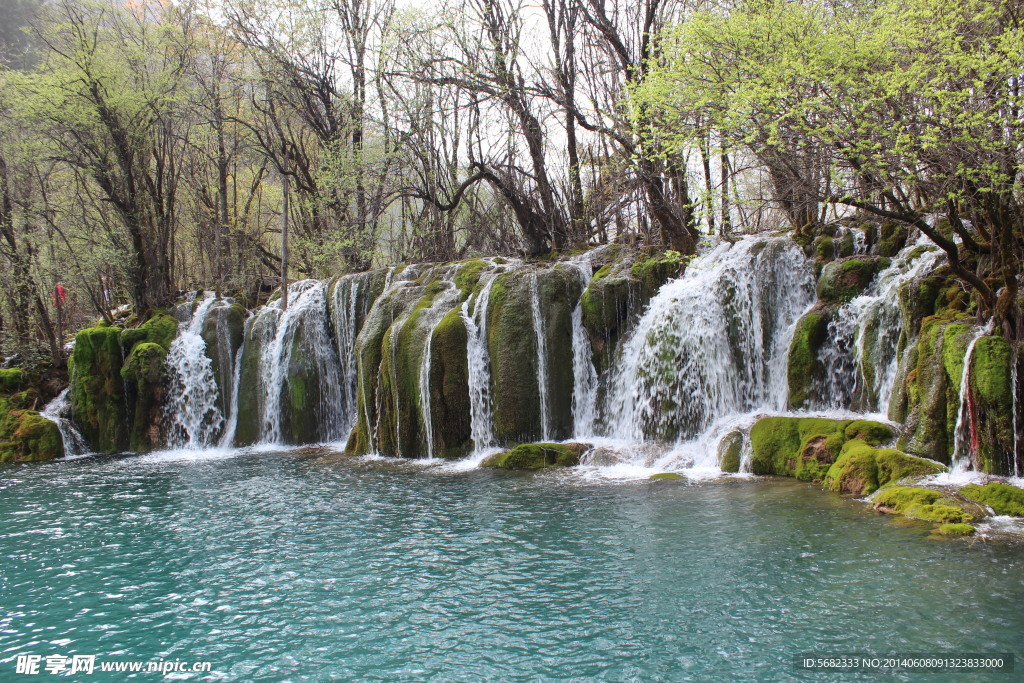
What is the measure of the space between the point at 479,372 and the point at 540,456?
9.47ft

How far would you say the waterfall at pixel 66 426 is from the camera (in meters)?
18.7

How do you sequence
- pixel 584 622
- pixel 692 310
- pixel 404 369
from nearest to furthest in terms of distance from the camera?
1. pixel 584 622
2. pixel 692 310
3. pixel 404 369

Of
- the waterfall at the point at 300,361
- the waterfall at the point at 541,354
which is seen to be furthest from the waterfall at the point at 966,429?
the waterfall at the point at 300,361

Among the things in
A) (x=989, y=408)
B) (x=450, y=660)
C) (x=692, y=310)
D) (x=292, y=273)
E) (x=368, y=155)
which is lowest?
(x=450, y=660)

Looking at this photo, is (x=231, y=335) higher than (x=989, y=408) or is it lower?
higher

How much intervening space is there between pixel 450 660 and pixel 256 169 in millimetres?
26604

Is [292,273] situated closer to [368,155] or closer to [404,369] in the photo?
[368,155]

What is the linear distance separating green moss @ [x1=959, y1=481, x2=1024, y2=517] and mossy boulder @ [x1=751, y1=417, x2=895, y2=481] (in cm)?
186

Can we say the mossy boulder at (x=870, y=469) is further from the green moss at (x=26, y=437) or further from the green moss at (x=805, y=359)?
the green moss at (x=26, y=437)

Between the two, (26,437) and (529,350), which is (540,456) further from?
(26,437)

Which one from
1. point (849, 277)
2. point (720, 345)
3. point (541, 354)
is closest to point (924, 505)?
point (849, 277)

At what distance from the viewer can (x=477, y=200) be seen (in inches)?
873

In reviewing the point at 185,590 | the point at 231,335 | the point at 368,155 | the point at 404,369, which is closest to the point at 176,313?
the point at 231,335

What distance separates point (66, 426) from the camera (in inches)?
750
